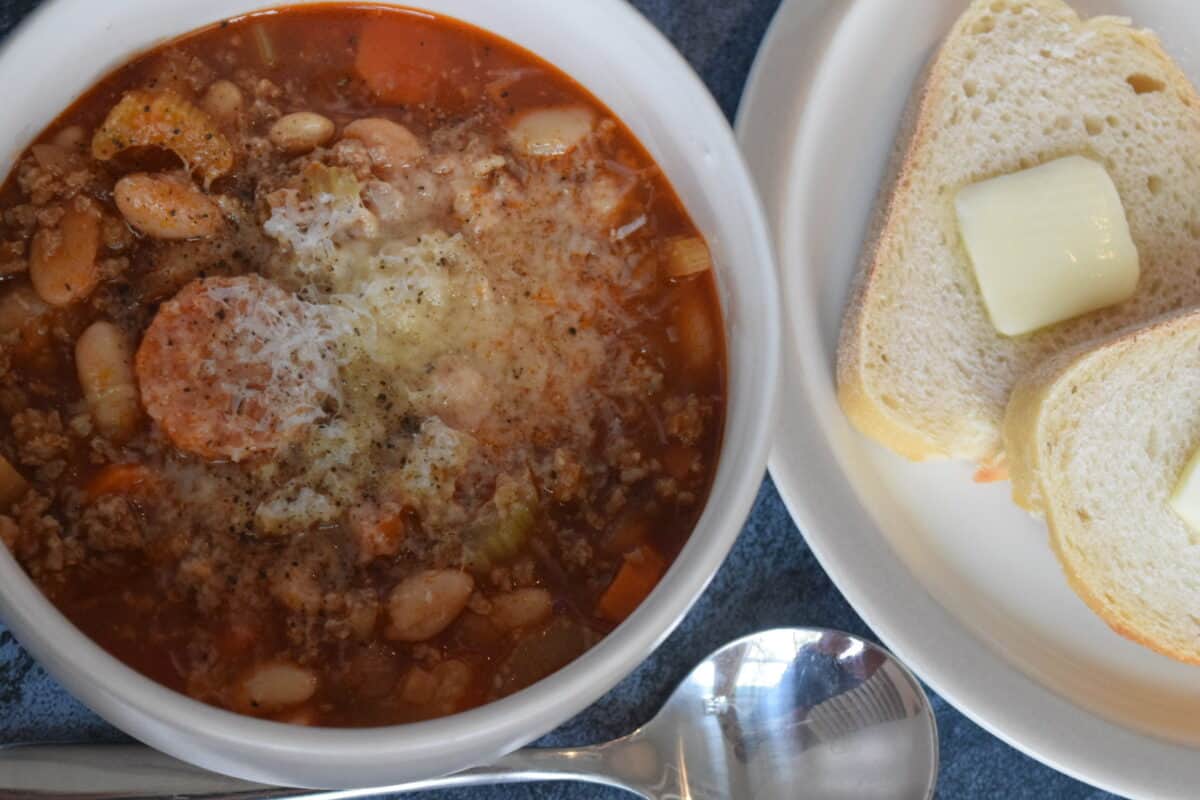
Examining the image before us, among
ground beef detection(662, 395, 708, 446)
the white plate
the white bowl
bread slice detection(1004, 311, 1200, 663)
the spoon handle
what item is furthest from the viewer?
bread slice detection(1004, 311, 1200, 663)

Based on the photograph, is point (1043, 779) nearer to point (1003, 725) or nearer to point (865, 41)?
point (1003, 725)

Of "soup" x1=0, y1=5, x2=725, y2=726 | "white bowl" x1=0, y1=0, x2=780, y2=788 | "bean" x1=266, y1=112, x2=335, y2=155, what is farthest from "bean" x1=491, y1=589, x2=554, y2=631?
"bean" x1=266, y1=112, x2=335, y2=155

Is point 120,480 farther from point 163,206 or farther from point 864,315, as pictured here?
point 864,315

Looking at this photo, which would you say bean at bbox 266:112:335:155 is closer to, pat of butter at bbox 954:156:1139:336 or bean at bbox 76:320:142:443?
bean at bbox 76:320:142:443

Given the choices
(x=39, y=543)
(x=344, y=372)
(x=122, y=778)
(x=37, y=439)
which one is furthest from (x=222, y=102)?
(x=122, y=778)

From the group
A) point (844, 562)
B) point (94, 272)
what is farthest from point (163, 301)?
point (844, 562)
